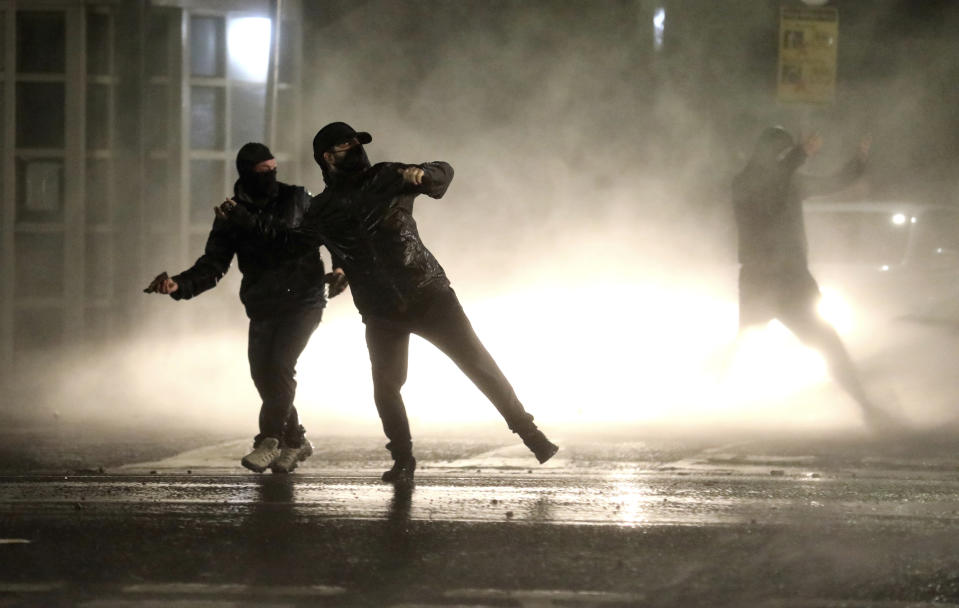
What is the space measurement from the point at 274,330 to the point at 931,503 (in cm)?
297

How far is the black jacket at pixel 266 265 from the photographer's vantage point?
7.22m

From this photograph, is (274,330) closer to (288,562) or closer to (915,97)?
(288,562)

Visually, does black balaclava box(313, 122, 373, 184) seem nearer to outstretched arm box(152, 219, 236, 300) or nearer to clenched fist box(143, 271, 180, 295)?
outstretched arm box(152, 219, 236, 300)

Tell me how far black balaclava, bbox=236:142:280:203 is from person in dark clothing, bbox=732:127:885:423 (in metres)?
3.11

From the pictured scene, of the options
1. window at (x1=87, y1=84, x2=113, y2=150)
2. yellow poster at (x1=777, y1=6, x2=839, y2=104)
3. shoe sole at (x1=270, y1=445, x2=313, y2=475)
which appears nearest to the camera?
shoe sole at (x1=270, y1=445, x2=313, y2=475)

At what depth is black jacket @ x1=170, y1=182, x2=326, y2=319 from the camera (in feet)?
23.7

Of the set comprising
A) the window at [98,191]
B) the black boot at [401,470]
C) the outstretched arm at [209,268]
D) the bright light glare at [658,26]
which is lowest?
the black boot at [401,470]

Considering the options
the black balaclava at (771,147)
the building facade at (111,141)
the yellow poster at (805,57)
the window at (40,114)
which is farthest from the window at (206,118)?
the black balaclava at (771,147)

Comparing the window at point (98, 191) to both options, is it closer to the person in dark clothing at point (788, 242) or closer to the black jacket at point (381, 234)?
the person in dark clothing at point (788, 242)

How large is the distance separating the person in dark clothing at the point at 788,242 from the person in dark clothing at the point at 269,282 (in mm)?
2916

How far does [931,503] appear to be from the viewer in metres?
6.24

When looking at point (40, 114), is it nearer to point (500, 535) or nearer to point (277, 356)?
point (277, 356)

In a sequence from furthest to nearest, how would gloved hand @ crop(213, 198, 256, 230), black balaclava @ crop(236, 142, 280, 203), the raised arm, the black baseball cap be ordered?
the raised arm → black balaclava @ crop(236, 142, 280, 203) → gloved hand @ crop(213, 198, 256, 230) → the black baseball cap

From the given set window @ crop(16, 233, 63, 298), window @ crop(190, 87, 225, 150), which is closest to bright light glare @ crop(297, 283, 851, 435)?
window @ crop(190, 87, 225, 150)
